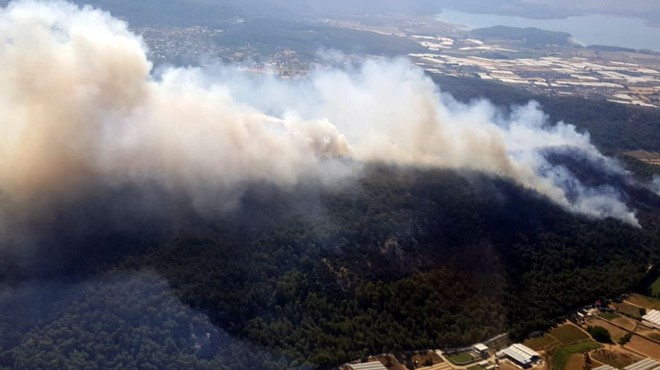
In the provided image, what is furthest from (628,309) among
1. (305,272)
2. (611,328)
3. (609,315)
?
(305,272)

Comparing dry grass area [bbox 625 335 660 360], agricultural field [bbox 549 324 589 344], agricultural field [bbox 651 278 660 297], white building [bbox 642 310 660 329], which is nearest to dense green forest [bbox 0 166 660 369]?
agricultural field [bbox 549 324 589 344]

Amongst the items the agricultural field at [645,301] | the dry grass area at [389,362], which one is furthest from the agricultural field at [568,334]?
the dry grass area at [389,362]

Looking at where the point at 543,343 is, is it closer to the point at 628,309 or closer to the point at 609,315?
the point at 609,315

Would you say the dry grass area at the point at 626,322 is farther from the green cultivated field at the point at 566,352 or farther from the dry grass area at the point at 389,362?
the dry grass area at the point at 389,362

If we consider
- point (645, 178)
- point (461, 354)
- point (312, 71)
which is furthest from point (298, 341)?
point (312, 71)

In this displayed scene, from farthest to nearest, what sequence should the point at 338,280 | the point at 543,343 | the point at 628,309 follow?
the point at 628,309 < the point at 338,280 < the point at 543,343

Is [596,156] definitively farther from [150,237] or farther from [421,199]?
[150,237]
